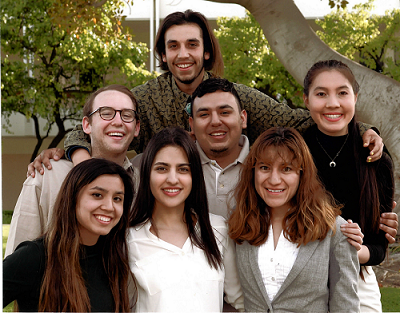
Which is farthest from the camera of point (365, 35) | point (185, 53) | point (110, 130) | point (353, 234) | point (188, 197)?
point (365, 35)

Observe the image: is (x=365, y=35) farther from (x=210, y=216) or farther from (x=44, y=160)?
(x=44, y=160)

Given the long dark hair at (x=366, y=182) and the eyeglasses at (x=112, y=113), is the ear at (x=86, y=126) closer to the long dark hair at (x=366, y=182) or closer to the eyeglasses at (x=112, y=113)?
the eyeglasses at (x=112, y=113)

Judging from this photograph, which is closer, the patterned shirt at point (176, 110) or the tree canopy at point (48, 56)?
the patterned shirt at point (176, 110)

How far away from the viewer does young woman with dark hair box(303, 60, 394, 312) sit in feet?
9.71

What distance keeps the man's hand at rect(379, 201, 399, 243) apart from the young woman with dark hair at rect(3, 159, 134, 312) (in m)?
1.50

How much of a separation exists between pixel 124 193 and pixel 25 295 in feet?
2.36

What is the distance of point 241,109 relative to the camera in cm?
350

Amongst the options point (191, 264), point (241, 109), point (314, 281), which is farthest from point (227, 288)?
point (241, 109)

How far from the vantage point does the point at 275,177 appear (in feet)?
8.96

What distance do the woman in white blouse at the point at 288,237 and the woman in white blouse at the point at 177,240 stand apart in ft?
0.39

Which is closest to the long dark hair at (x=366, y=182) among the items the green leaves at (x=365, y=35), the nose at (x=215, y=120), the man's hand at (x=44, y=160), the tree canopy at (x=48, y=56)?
the nose at (x=215, y=120)

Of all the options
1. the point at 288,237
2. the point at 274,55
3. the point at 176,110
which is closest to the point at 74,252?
the point at 288,237

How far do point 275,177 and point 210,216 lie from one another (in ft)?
1.57

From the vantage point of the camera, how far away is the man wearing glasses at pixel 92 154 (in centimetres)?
295
